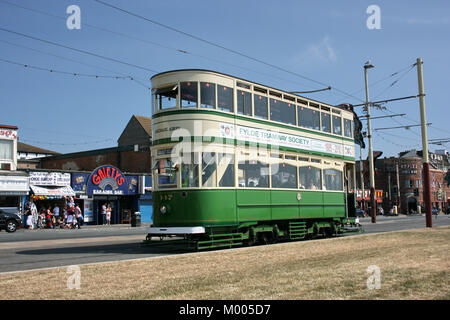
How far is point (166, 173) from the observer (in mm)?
14344

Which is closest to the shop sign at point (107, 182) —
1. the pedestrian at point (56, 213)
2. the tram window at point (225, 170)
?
the pedestrian at point (56, 213)

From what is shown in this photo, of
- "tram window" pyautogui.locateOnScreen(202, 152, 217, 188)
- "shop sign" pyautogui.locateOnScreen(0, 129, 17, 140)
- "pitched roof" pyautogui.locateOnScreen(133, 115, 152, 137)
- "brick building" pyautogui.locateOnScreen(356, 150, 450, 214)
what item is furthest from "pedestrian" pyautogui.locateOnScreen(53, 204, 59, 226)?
"brick building" pyautogui.locateOnScreen(356, 150, 450, 214)

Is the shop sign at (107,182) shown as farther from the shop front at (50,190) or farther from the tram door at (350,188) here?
the tram door at (350,188)

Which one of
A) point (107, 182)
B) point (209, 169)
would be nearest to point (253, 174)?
point (209, 169)

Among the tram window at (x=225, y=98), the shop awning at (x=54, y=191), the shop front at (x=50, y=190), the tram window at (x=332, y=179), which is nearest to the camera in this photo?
the tram window at (x=225, y=98)

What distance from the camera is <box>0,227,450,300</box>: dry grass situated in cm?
654

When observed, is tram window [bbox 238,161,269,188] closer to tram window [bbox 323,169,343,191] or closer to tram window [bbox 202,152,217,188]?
tram window [bbox 202,152,217,188]

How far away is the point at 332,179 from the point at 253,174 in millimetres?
5381

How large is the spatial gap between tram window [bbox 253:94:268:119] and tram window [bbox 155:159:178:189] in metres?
3.41

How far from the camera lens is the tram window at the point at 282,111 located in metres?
16.6

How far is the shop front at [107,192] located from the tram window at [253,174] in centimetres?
2623

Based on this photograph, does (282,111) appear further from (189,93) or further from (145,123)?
(145,123)

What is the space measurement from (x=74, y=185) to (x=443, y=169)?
3321 inches
